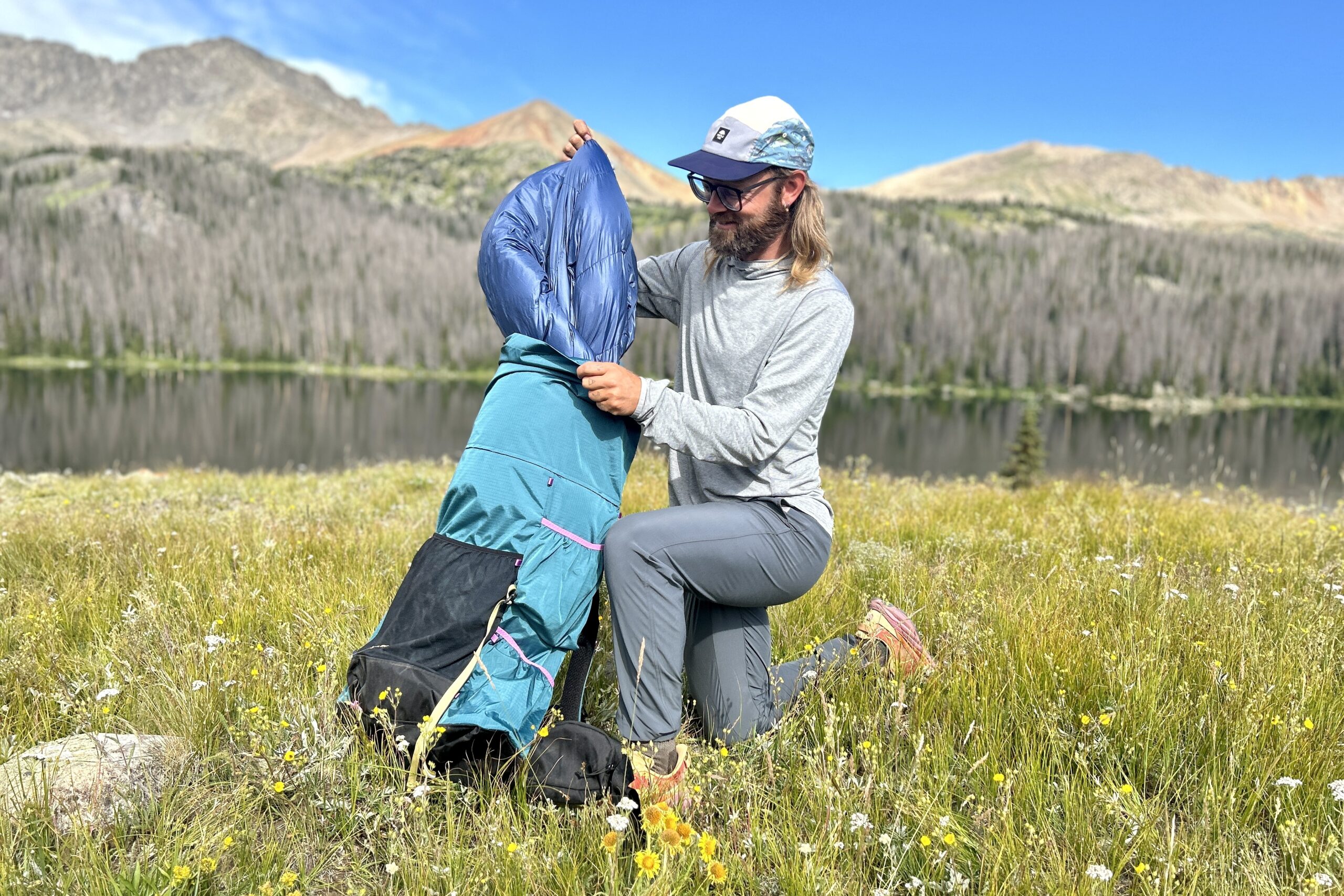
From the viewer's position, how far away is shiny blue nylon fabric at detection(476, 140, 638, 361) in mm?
3236

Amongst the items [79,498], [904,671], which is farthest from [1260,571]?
[79,498]

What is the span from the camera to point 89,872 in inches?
81.9

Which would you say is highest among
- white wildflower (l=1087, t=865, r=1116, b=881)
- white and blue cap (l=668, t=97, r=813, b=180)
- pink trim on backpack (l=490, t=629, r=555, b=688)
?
white and blue cap (l=668, t=97, r=813, b=180)

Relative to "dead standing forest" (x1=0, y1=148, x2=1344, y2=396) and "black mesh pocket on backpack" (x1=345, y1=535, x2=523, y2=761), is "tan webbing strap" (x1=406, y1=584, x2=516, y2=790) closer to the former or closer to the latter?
"black mesh pocket on backpack" (x1=345, y1=535, x2=523, y2=761)

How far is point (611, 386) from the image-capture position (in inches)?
118

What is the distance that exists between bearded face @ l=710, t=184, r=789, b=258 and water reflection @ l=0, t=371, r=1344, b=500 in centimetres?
1486

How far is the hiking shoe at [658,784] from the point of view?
270cm

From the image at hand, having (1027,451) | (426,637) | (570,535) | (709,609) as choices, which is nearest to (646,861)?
(426,637)

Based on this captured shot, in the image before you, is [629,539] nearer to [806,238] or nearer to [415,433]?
[806,238]

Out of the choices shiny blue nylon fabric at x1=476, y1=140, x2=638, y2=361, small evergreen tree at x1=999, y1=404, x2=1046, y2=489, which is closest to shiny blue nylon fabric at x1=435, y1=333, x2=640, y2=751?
shiny blue nylon fabric at x1=476, y1=140, x2=638, y2=361

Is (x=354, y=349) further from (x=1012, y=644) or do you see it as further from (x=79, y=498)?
(x=1012, y=644)

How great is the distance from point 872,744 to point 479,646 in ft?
4.92

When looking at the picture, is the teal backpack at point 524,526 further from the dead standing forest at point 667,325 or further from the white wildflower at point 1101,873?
the dead standing forest at point 667,325

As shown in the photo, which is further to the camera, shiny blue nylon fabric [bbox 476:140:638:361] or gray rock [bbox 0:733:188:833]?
shiny blue nylon fabric [bbox 476:140:638:361]
